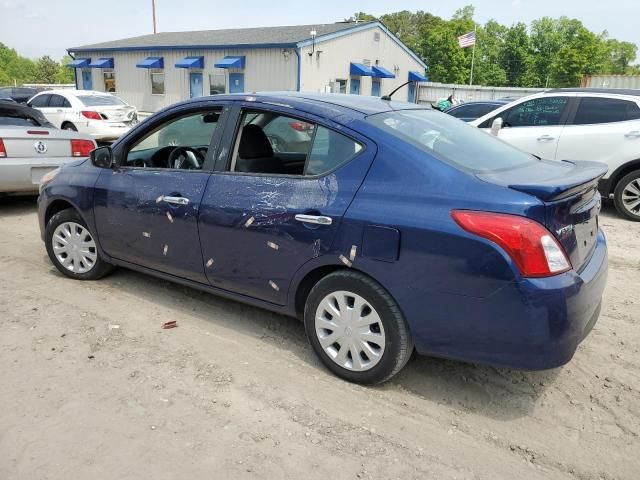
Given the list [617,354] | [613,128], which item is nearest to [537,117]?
[613,128]

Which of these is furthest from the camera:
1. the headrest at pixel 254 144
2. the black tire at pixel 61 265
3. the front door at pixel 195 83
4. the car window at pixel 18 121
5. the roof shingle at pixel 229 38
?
the front door at pixel 195 83

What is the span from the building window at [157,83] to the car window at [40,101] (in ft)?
41.7

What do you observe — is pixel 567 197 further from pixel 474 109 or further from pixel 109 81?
pixel 109 81

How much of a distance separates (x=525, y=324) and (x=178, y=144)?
2980 mm

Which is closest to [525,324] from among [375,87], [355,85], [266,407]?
[266,407]

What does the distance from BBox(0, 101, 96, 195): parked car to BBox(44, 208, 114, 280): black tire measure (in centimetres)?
227

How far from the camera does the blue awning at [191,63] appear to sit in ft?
80.0

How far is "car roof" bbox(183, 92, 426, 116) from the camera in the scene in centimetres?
324

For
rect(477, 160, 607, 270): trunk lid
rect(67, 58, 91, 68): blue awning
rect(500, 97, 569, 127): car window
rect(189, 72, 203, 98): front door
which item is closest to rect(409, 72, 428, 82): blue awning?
rect(189, 72, 203, 98): front door

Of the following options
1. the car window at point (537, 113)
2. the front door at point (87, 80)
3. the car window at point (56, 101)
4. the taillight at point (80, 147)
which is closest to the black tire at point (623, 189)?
the car window at point (537, 113)

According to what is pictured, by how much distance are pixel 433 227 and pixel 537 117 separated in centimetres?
604

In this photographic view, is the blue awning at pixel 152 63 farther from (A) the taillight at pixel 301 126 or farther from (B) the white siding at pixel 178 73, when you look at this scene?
(A) the taillight at pixel 301 126

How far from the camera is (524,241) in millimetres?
2434

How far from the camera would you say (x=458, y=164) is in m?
2.81
